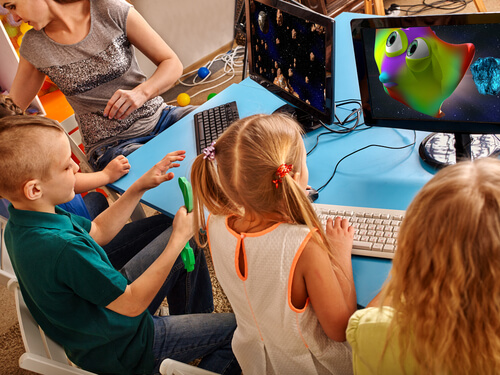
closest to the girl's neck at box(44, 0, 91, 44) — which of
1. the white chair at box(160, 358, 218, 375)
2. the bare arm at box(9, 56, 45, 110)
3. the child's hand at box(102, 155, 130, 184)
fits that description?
the bare arm at box(9, 56, 45, 110)

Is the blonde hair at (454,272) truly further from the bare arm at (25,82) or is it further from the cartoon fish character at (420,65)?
the bare arm at (25,82)

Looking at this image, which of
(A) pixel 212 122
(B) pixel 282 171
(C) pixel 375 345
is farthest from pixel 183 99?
(C) pixel 375 345

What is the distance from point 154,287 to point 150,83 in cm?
96

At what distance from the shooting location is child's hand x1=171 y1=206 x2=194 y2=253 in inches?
45.5

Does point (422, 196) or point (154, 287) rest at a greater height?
point (422, 196)

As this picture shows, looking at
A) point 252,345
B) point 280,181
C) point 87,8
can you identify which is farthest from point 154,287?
point 87,8

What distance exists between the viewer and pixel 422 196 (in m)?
0.65

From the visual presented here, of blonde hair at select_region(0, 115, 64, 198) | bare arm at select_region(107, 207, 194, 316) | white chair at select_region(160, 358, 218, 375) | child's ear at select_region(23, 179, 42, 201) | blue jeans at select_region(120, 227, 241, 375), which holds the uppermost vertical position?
blonde hair at select_region(0, 115, 64, 198)

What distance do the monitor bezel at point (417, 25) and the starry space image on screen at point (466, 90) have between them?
0.04 feet

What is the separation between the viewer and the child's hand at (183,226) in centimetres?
115

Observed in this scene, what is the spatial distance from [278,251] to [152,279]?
0.37m

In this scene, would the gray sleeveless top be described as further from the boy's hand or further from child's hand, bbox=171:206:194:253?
child's hand, bbox=171:206:194:253

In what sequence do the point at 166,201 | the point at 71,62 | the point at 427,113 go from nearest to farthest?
the point at 427,113, the point at 166,201, the point at 71,62

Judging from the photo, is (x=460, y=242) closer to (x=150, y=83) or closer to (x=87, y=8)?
(x=150, y=83)
